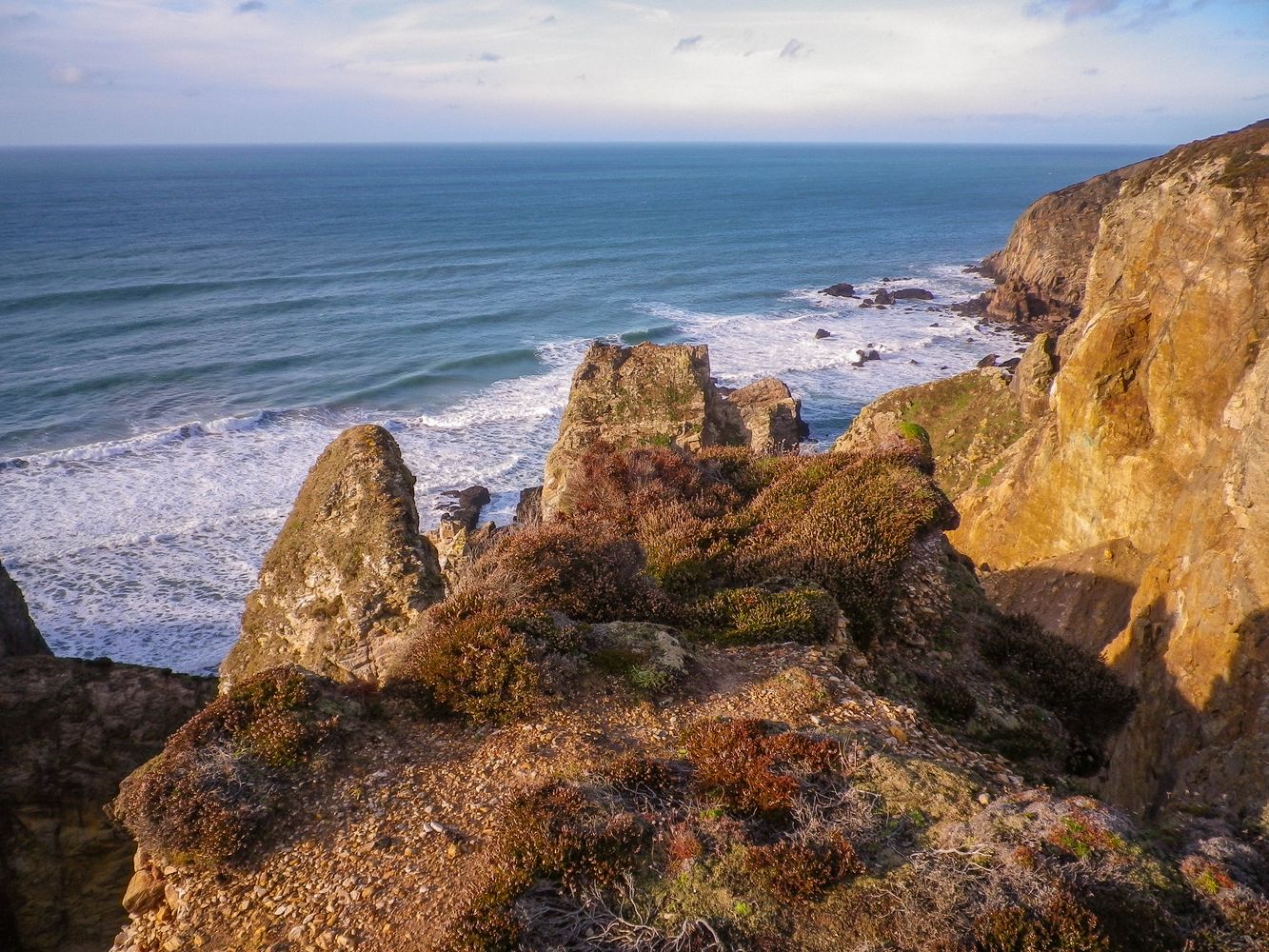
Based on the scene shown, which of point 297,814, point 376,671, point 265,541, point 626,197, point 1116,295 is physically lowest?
point 265,541

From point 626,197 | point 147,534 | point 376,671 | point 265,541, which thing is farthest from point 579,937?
point 626,197

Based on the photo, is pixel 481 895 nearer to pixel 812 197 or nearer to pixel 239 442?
pixel 239 442

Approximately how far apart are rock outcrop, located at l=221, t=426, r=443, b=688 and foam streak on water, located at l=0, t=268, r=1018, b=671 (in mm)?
13434

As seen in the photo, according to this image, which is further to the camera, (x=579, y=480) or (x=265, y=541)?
(x=265, y=541)

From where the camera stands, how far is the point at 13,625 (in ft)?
50.4

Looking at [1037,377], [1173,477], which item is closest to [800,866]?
[1173,477]

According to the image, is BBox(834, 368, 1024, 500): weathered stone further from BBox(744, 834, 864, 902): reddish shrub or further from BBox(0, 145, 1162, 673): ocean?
BBox(744, 834, 864, 902): reddish shrub

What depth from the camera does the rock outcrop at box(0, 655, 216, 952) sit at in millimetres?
11867

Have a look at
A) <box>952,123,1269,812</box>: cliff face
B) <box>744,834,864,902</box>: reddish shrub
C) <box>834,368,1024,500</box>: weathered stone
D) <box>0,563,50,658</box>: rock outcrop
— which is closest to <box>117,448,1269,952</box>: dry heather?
<box>744,834,864,902</box>: reddish shrub

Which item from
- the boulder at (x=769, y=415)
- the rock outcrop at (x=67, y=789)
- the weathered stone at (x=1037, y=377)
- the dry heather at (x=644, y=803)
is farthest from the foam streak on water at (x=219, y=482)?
the dry heather at (x=644, y=803)

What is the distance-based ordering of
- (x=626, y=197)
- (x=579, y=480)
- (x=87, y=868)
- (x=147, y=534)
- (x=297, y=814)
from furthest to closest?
(x=626, y=197), (x=147, y=534), (x=579, y=480), (x=87, y=868), (x=297, y=814)

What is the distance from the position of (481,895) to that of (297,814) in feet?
6.85

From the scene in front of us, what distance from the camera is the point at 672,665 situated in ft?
28.5

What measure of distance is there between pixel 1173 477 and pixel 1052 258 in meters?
62.7
